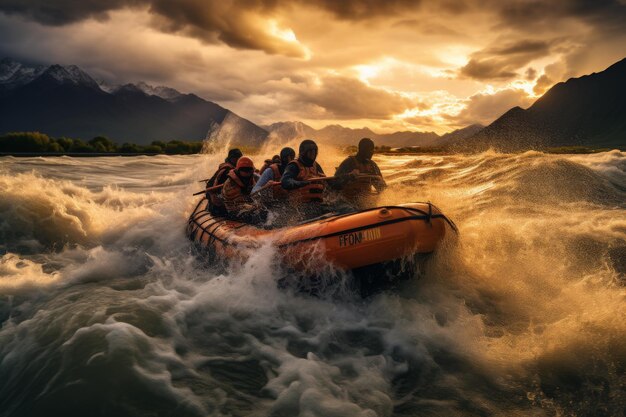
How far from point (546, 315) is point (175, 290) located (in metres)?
5.03

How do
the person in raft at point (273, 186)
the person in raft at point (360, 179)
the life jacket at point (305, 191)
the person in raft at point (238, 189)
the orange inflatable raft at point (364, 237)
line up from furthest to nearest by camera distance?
the person in raft at point (238, 189) → the person in raft at point (360, 179) → the person in raft at point (273, 186) → the life jacket at point (305, 191) → the orange inflatable raft at point (364, 237)

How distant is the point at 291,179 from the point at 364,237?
203cm

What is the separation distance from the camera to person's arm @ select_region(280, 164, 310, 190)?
696cm

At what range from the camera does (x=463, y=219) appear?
9.51m

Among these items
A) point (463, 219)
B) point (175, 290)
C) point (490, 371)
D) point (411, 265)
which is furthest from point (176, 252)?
point (490, 371)

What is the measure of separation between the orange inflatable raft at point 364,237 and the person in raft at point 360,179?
179 centimetres

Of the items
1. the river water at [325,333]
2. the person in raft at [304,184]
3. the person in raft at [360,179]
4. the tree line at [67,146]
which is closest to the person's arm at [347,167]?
the person in raft at [360,179]

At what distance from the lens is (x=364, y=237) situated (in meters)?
5.42

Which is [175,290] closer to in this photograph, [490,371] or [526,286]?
[490,371]

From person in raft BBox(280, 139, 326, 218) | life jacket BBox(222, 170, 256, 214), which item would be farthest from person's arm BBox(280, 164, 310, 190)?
life jacket BBox(222, 170, 256, 214)

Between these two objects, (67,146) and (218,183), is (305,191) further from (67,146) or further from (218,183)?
(67,146)

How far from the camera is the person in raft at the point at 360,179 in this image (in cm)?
780

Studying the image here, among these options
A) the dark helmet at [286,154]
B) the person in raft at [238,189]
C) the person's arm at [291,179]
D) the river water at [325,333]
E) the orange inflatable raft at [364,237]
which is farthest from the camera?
the dark helmet at [286,154]

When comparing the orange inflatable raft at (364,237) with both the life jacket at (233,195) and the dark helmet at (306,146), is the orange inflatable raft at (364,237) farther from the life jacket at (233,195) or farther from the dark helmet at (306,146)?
the life jacket at (233,195)
